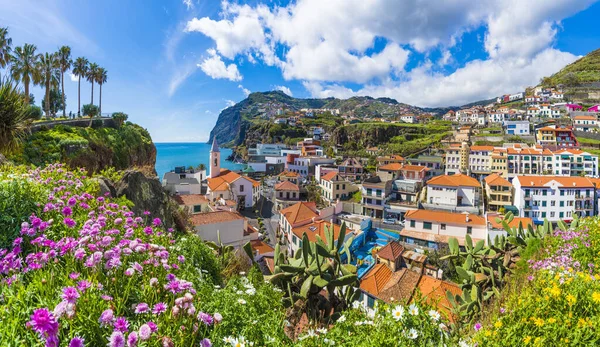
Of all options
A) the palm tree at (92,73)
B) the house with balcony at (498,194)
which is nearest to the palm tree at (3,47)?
the palm tree at (92,73)

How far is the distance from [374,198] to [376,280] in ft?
94.3

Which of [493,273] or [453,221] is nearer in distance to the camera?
[493,273]

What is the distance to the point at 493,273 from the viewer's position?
923 cm

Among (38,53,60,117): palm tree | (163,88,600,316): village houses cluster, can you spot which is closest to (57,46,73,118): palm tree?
(38,53,60,117): palm tree

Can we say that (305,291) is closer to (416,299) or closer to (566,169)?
(416,299)

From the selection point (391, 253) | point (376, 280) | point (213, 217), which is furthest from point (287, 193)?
point (376, 280)

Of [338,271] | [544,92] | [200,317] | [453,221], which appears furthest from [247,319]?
[544,92]

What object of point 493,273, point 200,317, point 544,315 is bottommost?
point 493,273

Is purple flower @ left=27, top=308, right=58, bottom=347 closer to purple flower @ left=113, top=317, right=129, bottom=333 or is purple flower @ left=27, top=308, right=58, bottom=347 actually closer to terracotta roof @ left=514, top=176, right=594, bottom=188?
purple flower @ left=113, top=317, right=129, bottom=333

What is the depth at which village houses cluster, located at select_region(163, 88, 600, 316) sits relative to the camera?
1798cm

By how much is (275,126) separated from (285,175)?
237 ft

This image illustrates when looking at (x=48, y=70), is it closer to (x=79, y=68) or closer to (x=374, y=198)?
(x=79, y=68)

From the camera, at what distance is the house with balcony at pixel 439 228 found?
30219 mm

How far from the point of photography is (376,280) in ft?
48.9
